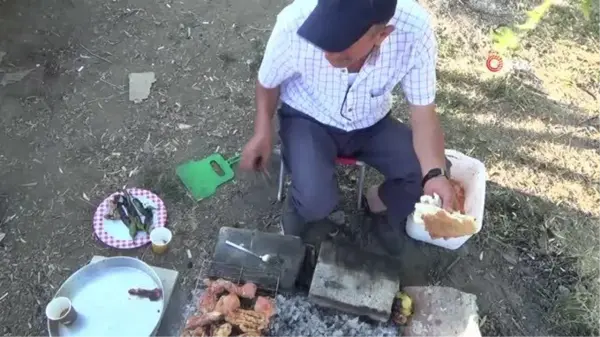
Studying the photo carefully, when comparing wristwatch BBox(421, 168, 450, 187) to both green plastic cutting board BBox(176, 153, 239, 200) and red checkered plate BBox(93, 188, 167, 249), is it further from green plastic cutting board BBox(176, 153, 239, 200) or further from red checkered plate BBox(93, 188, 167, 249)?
red checkered plate BBox(93, 188, 167, 249)

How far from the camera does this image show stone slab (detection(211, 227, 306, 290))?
2605mm

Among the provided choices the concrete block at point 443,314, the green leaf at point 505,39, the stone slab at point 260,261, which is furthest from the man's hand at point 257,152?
the green leaf at point 505,39

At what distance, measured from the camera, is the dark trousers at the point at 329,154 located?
2.78 meters

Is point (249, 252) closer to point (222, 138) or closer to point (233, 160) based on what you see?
point (233, 160)

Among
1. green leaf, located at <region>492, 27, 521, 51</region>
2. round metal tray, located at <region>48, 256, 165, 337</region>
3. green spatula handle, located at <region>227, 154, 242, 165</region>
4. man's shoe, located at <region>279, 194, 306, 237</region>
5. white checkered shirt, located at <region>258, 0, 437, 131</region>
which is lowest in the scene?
round metal tray, located at <region>48, 256, 165, 337</region>

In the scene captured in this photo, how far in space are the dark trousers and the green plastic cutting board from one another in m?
0.62

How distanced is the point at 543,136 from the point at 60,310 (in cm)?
285

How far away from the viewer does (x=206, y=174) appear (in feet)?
11.3

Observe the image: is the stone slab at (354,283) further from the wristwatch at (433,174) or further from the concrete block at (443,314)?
the wristwatch at (433,174)

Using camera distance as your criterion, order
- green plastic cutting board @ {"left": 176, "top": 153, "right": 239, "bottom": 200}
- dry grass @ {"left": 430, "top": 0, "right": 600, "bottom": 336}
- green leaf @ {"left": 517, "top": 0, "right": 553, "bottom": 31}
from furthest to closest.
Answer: green leaf @ {"left": 517, "top": 0, "right": 553, "bottom": 31} → green plastic cutting board @ {"left": 176, "top": 153, "right": 239, "bottom": 200} → dry grass @ {"left": 430, "top": 0, "right": 600, "bottom": 336}

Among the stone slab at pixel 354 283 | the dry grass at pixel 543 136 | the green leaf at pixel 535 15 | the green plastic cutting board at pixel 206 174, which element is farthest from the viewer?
the green leaf at pixel 535 15

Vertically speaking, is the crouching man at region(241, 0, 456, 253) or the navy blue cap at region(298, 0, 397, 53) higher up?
the navy blue cap at region(298, 0, 397, 53)

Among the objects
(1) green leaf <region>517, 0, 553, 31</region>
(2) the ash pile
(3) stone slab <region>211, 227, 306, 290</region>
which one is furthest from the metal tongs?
(1) green leaf <region>517, 0, 553, 31</region>

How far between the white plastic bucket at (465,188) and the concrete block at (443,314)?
0.38 meters
